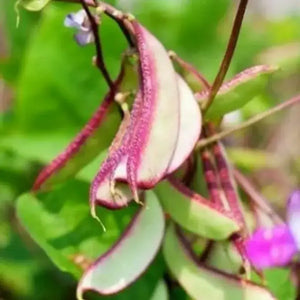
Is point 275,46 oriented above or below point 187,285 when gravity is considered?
below

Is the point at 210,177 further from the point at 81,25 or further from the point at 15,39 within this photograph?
the point at 15,39

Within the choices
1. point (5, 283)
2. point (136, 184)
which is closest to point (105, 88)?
point (5, 283)

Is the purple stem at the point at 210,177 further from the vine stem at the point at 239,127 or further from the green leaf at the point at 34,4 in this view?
the green leaf at the point at 34,4

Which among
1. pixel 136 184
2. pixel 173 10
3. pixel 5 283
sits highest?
pixel 136 184

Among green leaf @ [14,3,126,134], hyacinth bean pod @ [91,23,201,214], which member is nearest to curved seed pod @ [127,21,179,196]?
hyacinth bean pod @ [91,23,201,214]

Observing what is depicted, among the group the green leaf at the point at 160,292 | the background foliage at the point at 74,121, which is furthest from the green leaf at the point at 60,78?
the green leaf at the point at 160,292

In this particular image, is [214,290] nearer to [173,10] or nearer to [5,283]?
[5,283]
